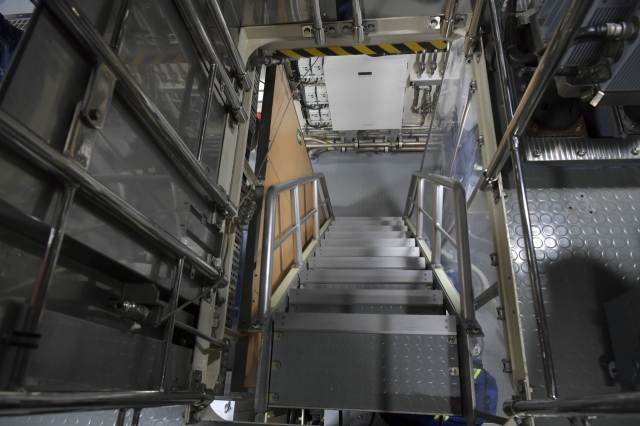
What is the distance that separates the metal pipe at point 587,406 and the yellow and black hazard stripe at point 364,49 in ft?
9.39

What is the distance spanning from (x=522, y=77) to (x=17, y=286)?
261 centimetres

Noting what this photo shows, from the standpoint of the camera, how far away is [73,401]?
102 cm

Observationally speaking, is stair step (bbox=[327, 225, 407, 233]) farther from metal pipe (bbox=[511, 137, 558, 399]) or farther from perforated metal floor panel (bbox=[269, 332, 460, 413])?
metal pipe (bbox=[511, 137, 558, 399])

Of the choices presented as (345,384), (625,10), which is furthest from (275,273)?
(625,10)

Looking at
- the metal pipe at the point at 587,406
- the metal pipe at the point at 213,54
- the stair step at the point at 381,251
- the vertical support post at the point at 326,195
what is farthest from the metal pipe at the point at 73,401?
the vertical support post at the point at 326,195

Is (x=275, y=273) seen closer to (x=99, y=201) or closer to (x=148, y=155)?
(x=148, y=155)

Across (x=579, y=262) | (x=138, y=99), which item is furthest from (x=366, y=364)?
(x=138, y=99)

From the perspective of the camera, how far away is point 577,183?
211 cm

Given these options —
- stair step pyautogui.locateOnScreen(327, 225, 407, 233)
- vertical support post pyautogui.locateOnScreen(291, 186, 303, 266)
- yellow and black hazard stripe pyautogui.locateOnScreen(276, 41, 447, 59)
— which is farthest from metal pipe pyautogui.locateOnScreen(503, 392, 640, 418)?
stair step pyautogui.locateOnScreen(327, 225, 407, 233)

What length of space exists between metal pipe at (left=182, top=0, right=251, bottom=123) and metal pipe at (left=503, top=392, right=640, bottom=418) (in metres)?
2.32

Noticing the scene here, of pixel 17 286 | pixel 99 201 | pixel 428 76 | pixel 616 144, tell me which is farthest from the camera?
pixel 428 76

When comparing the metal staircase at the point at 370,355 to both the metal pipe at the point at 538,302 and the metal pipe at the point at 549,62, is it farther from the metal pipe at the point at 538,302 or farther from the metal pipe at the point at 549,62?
the metal pipe at the point at 549,62

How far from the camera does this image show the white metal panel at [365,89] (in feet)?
15.8

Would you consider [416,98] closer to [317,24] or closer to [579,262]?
[317,24]
